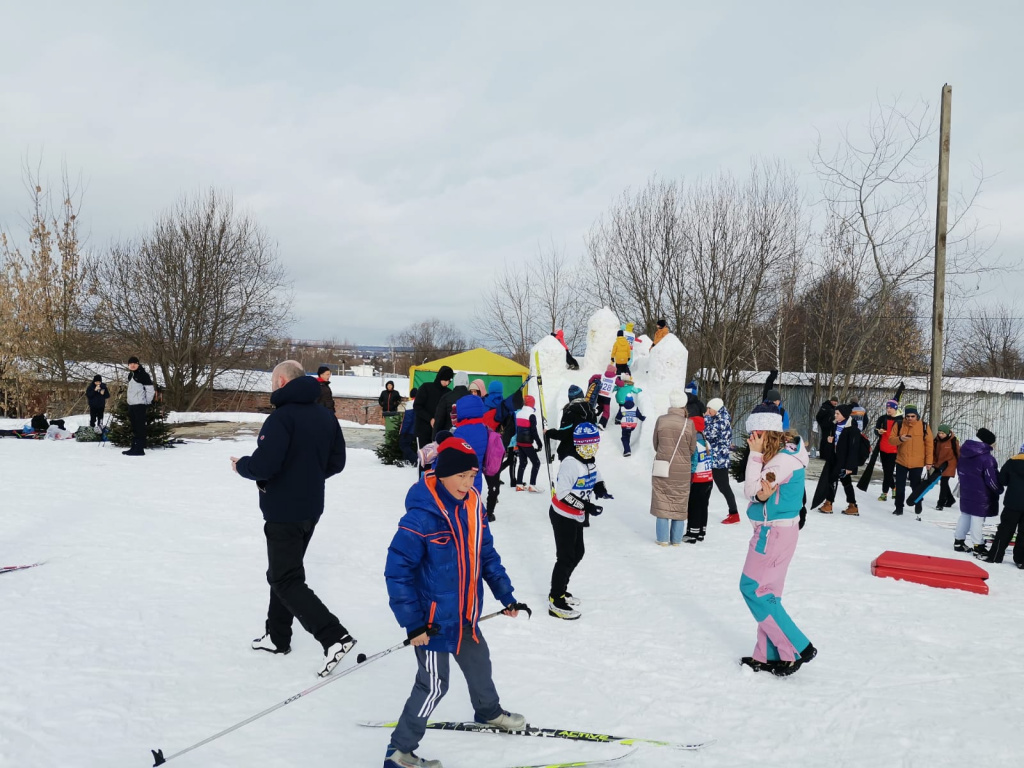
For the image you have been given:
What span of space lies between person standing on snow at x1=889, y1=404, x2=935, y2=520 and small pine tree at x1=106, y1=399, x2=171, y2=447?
1315 centimetres

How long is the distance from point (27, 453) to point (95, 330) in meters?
18.5

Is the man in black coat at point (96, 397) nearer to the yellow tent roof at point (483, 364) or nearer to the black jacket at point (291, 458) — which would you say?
the yellow tent roof at point (483, 364)

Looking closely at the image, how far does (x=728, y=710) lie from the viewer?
3887 millimetres

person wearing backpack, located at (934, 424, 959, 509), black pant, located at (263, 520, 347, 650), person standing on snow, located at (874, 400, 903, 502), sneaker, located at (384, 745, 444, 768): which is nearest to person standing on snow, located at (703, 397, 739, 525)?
person standing on snow, located at (874, 400, 903, 502)

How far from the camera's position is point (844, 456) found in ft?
31.4

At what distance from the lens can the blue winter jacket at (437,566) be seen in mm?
2889

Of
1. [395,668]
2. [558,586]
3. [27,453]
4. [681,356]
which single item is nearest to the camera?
[395,668]

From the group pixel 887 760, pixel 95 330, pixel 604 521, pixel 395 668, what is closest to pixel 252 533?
pixel 395 668

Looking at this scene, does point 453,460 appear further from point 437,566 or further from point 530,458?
point 530,458

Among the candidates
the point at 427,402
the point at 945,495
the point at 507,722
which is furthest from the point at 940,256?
the point at 507,722

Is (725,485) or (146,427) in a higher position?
(146,427)

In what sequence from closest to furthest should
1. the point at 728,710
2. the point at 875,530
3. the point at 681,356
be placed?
1. the point at 728,710
2. the point at 875,530
3. the point at 681,356

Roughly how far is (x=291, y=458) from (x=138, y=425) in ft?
32.2

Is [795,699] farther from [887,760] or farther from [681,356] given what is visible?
[681,356]
